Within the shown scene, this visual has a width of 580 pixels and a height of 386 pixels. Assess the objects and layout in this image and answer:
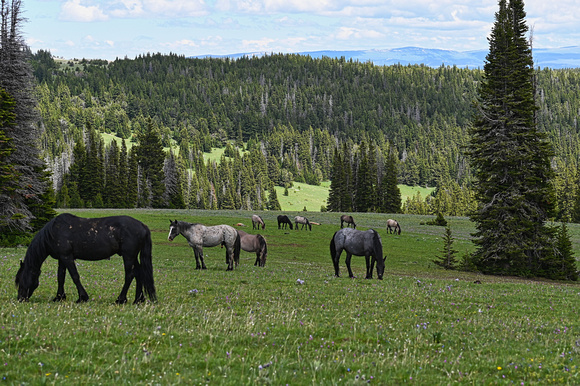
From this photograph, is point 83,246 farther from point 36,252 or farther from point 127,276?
point 127,276

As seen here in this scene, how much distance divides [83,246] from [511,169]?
3662 cm

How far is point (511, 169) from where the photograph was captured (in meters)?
40.3

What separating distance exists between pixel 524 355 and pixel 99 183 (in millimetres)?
118172

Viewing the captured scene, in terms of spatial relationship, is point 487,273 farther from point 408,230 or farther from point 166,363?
point 166,363

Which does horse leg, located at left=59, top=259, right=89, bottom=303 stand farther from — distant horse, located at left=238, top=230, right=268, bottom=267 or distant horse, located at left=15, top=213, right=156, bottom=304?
distant horse, located at left=238, top=230, right=268, bottom=267

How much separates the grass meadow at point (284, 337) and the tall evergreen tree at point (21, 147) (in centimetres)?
2234

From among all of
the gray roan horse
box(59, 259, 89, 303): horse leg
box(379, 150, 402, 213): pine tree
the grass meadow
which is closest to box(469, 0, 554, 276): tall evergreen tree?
the grass meadow

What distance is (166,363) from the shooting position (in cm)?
790

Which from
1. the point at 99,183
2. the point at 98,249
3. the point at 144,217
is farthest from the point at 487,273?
the point at 99,183

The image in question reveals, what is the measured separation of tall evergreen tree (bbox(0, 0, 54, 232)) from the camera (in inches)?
1511

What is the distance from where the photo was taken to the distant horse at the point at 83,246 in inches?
532

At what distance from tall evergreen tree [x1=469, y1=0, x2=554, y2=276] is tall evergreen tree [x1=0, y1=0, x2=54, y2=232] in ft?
124

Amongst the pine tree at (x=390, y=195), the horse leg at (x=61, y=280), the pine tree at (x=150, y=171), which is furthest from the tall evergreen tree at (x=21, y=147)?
the pine tree at (x=390, y=195)

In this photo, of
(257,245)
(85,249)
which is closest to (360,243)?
(257,245)
